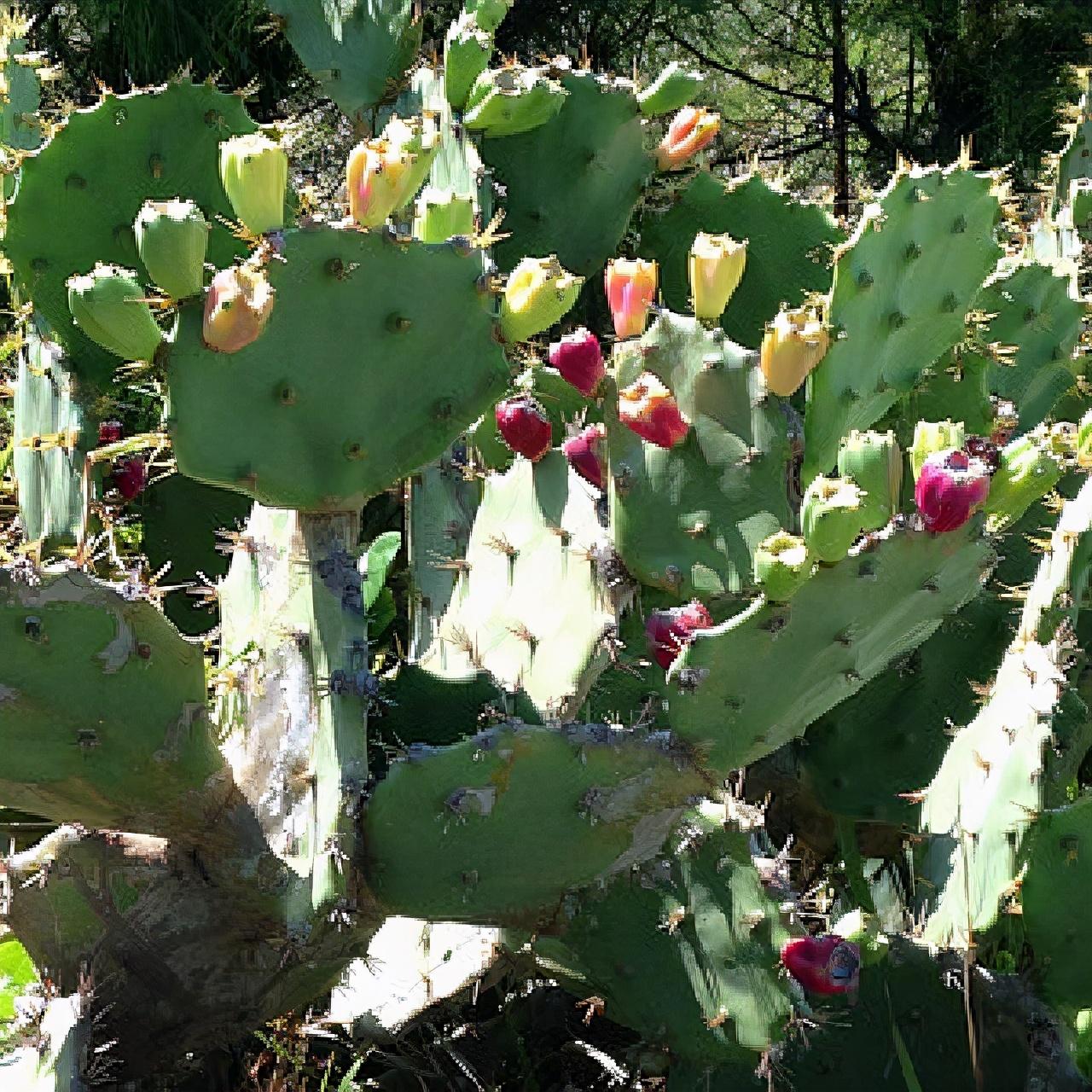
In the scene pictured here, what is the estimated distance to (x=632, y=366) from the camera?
1962 mm

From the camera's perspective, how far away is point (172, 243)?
4.63ft

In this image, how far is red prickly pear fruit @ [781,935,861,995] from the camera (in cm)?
162

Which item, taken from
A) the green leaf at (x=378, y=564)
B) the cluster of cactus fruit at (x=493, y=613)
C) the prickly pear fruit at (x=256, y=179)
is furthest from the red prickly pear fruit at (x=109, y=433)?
the prickly pear fruit at (x=256, y=179)

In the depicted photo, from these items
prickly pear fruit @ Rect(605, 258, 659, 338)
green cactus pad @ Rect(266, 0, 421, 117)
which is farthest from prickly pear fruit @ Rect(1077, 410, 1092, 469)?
green cactus pad @ Rect(266, 0, 421, 117)

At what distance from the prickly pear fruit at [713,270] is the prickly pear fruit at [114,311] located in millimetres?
722

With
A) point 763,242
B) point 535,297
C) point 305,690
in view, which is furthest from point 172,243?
point 763,242

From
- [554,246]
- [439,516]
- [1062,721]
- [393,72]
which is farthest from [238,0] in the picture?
[1062,721]

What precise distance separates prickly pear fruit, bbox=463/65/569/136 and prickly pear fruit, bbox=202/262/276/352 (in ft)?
4.27

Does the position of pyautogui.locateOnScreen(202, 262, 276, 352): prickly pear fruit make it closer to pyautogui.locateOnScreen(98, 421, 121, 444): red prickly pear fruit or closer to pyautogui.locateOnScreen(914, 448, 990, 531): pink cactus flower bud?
pyautogui.locateOnScreen(914, 448, 990, 531): pink cactus flower bud

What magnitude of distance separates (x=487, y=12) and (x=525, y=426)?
1.08 m

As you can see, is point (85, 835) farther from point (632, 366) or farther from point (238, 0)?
point (238, 0)

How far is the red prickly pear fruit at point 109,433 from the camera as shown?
2436 mm

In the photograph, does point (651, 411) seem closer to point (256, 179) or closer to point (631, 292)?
point (631, 292)

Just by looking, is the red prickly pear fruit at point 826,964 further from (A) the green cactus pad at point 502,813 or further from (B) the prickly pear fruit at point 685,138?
(B) the prickly pear fruit at point 685,138
